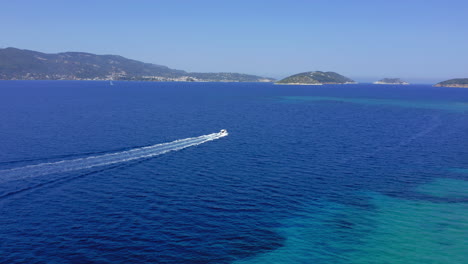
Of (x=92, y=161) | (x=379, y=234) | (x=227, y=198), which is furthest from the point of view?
(x=92, y=161)

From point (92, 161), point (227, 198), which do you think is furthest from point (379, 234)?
point (92, 161)

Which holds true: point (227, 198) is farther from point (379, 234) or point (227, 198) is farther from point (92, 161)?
point (92, 161)

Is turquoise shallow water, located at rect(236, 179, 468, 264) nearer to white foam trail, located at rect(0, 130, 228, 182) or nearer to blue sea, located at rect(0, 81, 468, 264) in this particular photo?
blue sea, located at rect(0, 81, 468, 264)

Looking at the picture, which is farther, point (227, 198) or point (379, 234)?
point (227, 198)

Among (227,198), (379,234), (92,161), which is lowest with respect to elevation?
(379,234)

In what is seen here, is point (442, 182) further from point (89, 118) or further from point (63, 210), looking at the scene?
point (89, 118)

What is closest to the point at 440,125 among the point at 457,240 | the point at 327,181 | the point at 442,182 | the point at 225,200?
the point at 442,182
